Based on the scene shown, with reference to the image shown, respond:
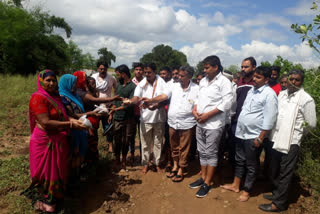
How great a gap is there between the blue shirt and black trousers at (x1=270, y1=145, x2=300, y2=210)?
0.38m

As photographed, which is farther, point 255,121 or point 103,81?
point 103,81

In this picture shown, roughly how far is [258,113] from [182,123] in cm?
118

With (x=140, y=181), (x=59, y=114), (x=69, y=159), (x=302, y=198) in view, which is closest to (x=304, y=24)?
(x=59, y=114)

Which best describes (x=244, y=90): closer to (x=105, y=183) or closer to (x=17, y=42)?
(x=105, y=183)

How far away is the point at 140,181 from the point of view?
374cm

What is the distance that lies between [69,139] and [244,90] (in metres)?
2.90

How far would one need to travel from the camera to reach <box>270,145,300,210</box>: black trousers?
8.55 feet

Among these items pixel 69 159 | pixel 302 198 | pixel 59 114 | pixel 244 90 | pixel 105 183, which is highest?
pixel 244 90

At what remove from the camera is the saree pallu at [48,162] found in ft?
7.99

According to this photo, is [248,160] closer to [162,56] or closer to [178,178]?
[178,178]

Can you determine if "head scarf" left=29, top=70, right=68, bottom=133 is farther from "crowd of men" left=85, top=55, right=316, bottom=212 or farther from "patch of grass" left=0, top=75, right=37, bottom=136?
"patch of grass" left=0, top=75, right=37, bottom=136

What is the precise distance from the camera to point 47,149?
2445 millimetres

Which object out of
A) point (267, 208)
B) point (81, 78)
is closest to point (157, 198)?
point (267, 208)

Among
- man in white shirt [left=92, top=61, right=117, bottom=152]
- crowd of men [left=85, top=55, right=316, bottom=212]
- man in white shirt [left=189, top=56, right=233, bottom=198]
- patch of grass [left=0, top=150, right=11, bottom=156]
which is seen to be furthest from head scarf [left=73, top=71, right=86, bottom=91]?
patch of grass [left=0, top=150, right=11, bottom=156]
